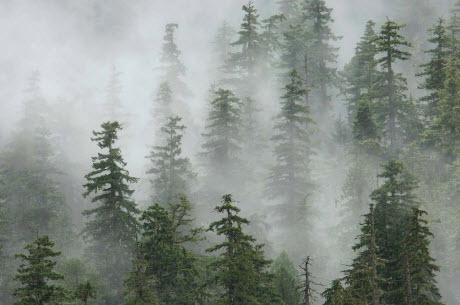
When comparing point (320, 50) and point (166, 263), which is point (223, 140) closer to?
point (320, 50)

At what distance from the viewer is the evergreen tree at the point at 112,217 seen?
78.2 ft

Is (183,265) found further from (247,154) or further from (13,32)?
(13,32)

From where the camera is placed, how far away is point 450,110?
33.4m

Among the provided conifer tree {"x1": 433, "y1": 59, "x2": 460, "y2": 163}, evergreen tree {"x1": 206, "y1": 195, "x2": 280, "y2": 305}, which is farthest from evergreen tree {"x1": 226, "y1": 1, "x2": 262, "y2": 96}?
evergreen tree {"x1": 206, "y1": 195, "x2": 280, "y2": 305}

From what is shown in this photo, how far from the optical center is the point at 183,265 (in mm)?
18953

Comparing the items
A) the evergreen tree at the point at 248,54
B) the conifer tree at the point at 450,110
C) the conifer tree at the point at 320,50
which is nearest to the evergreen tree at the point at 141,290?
the conifer tree at the point at 450,110

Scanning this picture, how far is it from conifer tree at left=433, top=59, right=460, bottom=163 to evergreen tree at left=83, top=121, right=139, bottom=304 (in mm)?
24568

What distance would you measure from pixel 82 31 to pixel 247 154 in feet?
250

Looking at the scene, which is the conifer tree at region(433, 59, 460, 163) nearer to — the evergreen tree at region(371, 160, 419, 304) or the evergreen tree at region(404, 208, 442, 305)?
the evergreen tree at region(371, 160, 419, 304)

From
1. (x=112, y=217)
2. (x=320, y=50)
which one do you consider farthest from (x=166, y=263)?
(x=320, y=50)

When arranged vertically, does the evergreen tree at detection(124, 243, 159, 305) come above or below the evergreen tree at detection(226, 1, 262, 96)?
below

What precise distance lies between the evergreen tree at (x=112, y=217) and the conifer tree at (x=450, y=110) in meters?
24.6

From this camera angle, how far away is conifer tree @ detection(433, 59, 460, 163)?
32938 mm

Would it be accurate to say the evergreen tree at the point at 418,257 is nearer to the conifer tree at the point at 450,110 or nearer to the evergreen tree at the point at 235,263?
the evergreen tree at the point at 235,263
